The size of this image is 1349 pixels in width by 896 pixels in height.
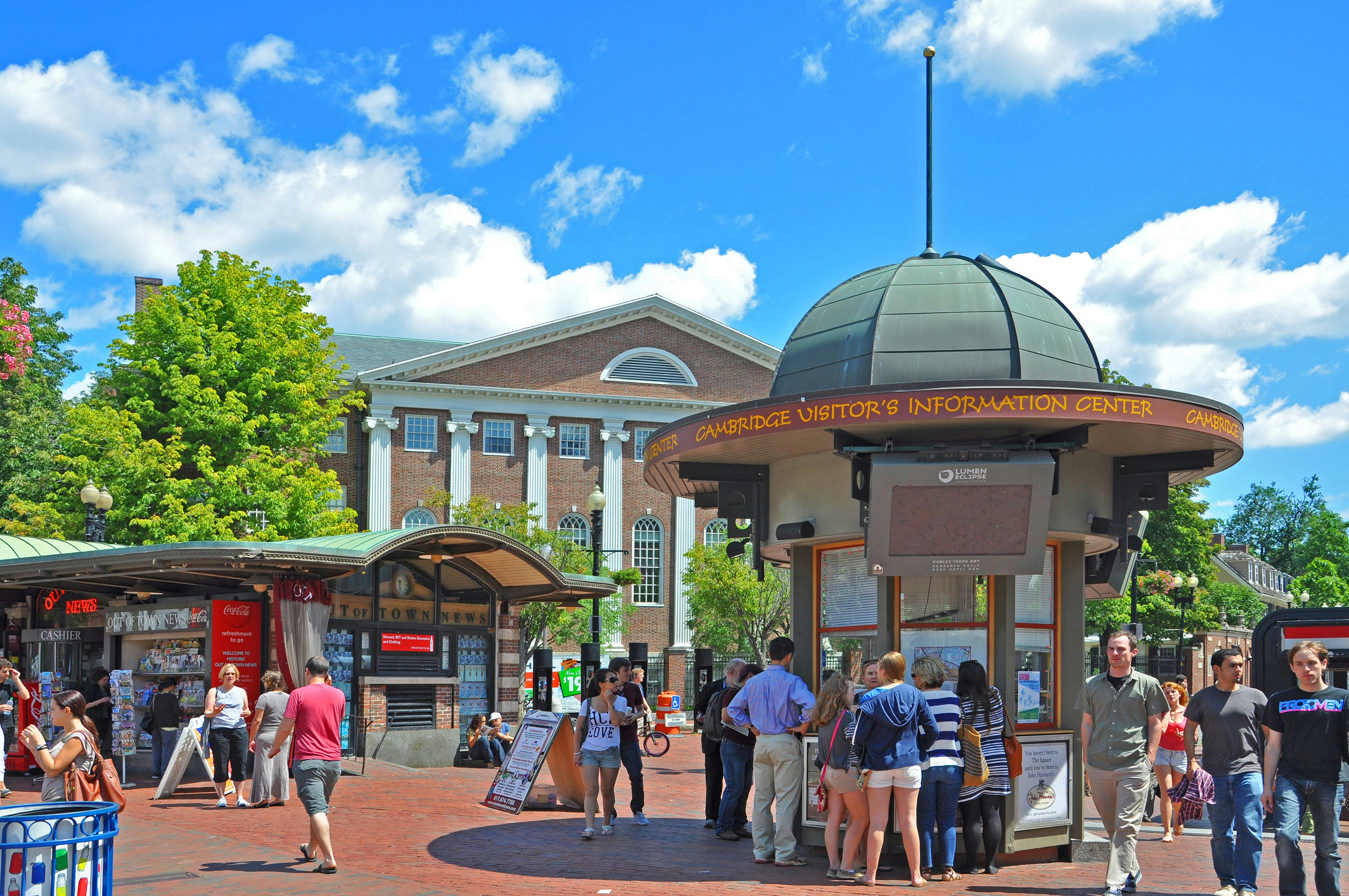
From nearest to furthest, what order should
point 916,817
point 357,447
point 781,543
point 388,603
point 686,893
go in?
point 686,893, point 916,817, point 781,543, point 388,603, point 357,447

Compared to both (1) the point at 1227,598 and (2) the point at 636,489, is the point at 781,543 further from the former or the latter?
(1) the point at 1227,598

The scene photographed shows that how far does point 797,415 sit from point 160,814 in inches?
340

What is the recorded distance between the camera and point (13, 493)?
129ft

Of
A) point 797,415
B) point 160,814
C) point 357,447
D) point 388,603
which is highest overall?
point 357,447

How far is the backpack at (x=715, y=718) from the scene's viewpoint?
1218 centimetres

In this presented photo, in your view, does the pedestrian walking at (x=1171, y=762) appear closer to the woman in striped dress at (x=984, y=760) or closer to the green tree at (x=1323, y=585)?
the woman in striped dress at (x=984, y=760)

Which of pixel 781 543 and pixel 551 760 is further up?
pixel 781 543

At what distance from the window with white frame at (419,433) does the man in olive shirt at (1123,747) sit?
3796 centimetres

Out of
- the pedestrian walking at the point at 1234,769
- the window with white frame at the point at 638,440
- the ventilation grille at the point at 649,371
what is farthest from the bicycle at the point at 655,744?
the ventilation grille at the point at 649,371

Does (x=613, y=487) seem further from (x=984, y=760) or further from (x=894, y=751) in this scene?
(x=894, y=751)

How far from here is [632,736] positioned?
500 inches

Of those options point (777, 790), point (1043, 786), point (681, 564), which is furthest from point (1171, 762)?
point (681, 564)

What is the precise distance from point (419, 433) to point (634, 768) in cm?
3385

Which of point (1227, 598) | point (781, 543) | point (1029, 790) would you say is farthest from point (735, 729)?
point (1227, 598)
